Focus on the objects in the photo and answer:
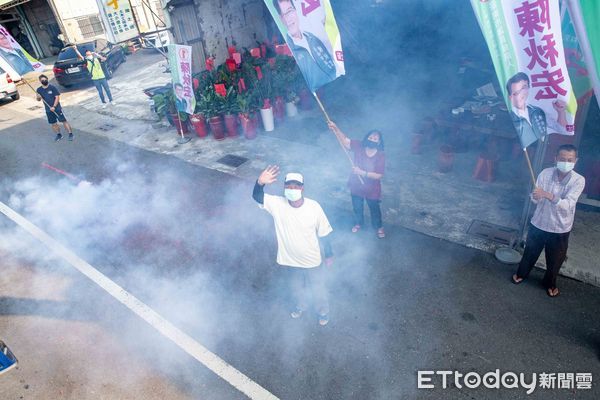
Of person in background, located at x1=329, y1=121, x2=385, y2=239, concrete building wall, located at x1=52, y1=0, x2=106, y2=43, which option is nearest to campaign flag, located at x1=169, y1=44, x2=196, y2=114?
person in background, located at x1=329, y1=121, x2=385, y2=239

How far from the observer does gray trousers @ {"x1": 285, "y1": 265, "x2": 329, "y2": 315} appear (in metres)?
4.74

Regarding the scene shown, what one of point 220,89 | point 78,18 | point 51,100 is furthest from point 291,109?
point 78,18

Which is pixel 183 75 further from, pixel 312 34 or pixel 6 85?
pixel 6 85

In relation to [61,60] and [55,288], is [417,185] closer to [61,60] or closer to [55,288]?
[55,288]

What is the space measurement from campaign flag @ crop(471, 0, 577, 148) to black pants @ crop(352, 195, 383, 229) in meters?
2.44

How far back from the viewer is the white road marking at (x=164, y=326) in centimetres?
434

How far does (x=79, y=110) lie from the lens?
1481 cm

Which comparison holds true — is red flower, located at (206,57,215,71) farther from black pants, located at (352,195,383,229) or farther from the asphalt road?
black pants, located at (352,195,383,229)

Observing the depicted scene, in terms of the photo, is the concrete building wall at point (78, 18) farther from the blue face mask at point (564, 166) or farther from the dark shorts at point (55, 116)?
the blue face mask at point (564, 166)

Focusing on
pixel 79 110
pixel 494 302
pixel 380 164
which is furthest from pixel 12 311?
pixel 79 110

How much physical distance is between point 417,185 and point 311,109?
212 inches

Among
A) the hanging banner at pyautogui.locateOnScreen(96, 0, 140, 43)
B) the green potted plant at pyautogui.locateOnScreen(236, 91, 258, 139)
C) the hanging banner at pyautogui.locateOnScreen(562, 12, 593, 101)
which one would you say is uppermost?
the hanging banner at pyautogui.locateOnScreen(96, 0, 140, 43)

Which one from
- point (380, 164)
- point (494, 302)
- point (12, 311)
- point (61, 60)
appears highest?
point (61, 60)

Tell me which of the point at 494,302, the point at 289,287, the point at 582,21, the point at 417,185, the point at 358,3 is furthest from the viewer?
the point at 358,3
